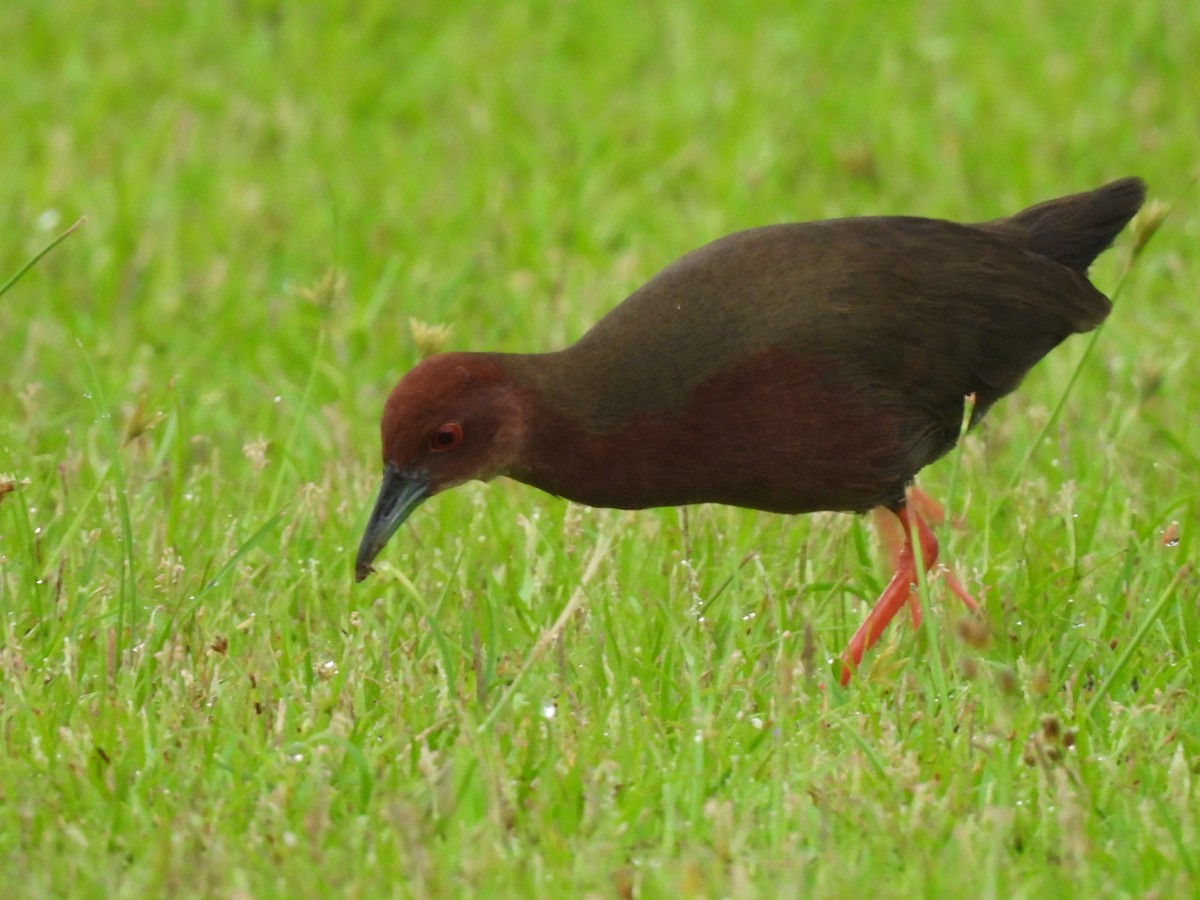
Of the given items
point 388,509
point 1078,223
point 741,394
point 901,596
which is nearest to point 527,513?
point 388,509

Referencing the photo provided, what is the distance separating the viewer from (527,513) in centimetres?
532

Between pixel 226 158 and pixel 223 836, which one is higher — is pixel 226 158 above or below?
above

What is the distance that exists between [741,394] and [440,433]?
66 centimetres

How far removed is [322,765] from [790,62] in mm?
5990

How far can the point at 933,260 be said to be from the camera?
4852mm

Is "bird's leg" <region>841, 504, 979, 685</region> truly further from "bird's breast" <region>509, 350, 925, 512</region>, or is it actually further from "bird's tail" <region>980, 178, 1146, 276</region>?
"bird's tail" <region>980, 178, 1146, 276</region>

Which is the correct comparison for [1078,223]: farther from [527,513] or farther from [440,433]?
[440,433]

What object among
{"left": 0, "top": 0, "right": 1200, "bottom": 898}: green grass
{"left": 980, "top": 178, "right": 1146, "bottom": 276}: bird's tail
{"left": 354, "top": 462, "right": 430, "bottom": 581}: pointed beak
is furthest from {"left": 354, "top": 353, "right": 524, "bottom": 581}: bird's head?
{"left": 980, "top": 178, "right": 1146, "bottom": 276}: bird's tail

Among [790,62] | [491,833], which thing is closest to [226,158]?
[790,62]

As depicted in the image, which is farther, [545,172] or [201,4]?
[201,4]

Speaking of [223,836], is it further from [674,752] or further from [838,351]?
[838,351]

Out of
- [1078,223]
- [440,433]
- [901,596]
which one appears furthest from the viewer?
[1078,223]

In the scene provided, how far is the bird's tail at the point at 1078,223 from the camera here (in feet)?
17.3

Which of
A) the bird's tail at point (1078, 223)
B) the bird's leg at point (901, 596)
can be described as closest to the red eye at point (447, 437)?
the bird's leg at point (901, 596)
